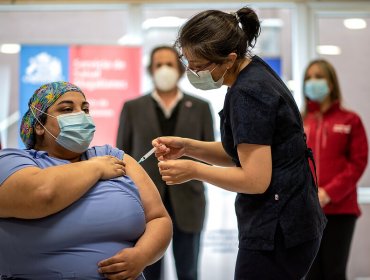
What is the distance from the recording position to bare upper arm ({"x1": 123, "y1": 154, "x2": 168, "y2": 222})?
1993 mm

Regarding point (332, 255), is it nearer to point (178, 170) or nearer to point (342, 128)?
point (342, 128)

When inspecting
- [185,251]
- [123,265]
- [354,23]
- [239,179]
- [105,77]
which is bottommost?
[185,251]

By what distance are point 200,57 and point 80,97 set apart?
19.4 inches

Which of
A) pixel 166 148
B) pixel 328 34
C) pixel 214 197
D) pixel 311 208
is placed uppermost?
pixel 328 34

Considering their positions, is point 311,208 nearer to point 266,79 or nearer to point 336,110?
point 266,79

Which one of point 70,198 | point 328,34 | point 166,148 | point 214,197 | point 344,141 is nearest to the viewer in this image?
point 70,198

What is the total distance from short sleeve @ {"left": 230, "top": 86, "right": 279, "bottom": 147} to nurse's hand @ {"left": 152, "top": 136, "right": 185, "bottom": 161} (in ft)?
1.10

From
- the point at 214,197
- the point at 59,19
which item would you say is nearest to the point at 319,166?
the point at 214,197

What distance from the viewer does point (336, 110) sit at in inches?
140

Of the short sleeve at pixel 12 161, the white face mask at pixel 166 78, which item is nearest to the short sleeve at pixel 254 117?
the short sleeve at pixel 12 161

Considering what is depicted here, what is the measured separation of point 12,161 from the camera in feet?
5.88

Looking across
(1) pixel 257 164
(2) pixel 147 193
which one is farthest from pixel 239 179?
(2) pixel 147 193

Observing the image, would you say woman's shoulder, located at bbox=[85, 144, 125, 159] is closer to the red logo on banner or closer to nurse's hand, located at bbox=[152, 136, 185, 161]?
nurse's hand, located at bbox=[152, 136, 185, 161]

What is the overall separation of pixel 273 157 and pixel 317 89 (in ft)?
6.34
